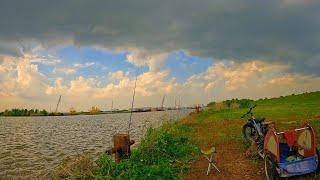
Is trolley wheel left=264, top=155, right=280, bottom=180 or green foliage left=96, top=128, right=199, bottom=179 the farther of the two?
green foliage left=96, top=128, right=199, bottom=179

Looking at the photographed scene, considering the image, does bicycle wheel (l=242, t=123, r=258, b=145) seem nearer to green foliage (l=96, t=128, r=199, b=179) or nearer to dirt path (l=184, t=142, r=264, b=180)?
dirt path (l=184, t=142, r=264, b=180)

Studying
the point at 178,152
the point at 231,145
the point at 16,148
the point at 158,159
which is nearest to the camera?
the point at 158,159

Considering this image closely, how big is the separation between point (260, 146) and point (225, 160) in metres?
1.25

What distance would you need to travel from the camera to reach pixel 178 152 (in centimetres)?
1412

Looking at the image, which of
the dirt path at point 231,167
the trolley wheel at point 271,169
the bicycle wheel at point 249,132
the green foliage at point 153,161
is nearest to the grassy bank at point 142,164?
the green foliage at point 153,161

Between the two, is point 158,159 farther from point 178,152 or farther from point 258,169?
point 258,169

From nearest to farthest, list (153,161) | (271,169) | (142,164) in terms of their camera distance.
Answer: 1. (271,169)
2. (142,164)
3. (153,161)

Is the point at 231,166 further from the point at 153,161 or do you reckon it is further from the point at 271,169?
the point at 271,169

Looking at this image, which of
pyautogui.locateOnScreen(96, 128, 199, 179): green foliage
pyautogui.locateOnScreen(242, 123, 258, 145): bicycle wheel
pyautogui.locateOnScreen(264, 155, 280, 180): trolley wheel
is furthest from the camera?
pyautogui.locateOnScreen(242, 123, 258, 145): bicycle wheel

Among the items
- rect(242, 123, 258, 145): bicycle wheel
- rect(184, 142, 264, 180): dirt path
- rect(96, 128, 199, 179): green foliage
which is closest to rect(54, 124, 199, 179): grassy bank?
rect(96, 128, 199, 179): green foliage

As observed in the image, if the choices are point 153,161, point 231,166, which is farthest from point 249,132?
point 153,161

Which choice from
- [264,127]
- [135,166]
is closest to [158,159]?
[135,166]

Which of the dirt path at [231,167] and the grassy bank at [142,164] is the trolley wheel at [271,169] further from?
the grassy bank at [142,164]

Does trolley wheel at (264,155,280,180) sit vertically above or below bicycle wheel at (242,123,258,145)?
below
